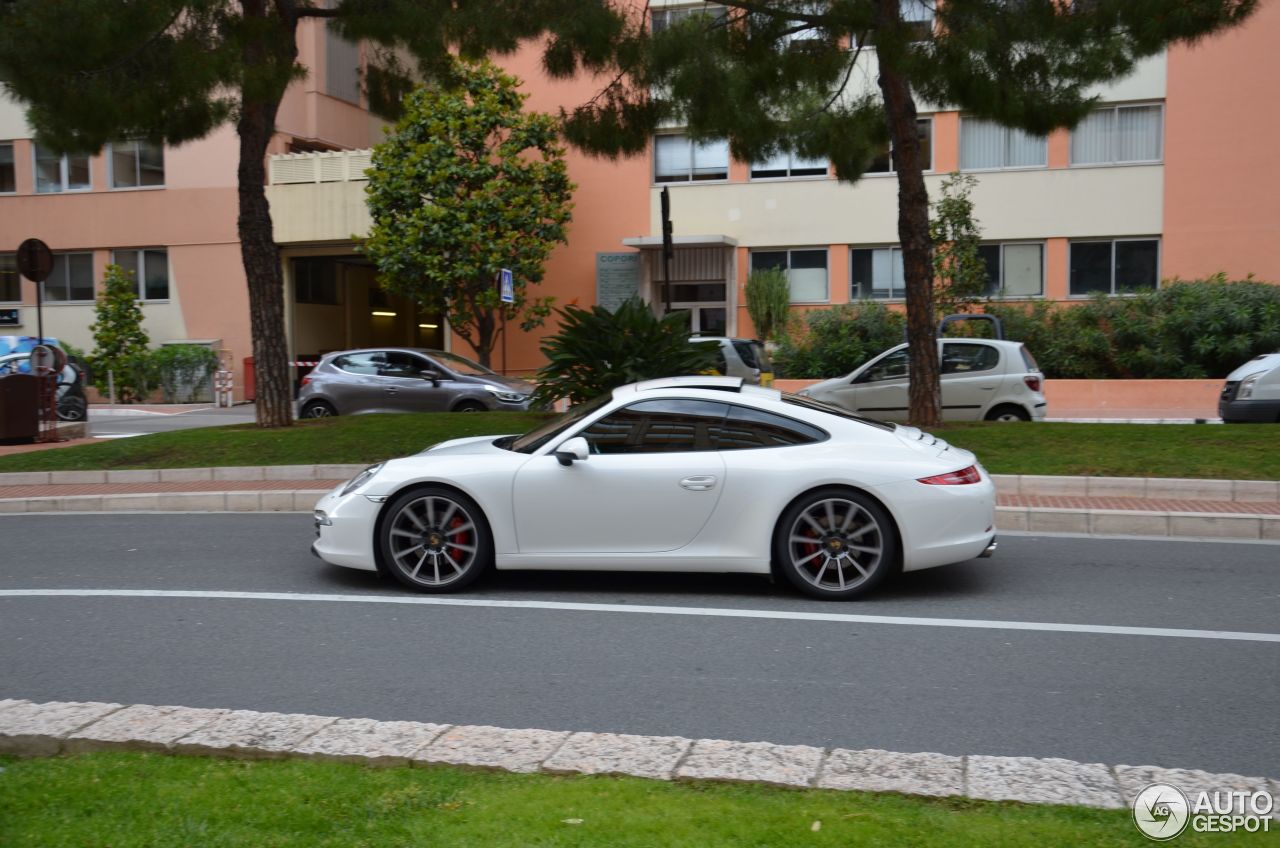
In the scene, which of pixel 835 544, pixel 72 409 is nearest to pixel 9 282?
pixel 72 409

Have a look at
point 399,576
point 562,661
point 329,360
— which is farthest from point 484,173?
point 562,661

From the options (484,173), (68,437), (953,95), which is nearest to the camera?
(953,95)

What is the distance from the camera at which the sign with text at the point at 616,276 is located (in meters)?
30.1

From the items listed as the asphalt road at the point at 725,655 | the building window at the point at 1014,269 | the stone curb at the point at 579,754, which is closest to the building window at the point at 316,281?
the building window at the point at 1014,269

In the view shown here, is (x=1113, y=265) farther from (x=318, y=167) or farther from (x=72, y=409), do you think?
(x=72, y=409)

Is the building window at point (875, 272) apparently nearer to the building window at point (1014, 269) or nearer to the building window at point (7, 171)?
the building window at point (1014, 269)

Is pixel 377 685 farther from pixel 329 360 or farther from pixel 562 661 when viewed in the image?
pixel 329 360

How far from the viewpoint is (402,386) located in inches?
765

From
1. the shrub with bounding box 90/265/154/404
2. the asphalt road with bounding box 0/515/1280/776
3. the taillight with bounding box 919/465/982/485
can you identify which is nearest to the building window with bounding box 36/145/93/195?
the shrub with bounding box 90/265/154/404

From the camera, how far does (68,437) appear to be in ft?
60.4

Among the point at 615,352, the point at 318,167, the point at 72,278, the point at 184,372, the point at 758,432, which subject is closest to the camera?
the point at 758,432

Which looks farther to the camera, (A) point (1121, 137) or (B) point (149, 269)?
(B) point (149, 269)

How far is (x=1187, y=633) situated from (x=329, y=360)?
16.1 m

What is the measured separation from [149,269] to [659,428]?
29570mm
